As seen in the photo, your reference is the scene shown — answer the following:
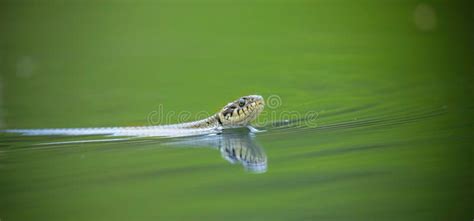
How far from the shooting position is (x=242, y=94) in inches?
605

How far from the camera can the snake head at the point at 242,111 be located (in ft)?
37.2

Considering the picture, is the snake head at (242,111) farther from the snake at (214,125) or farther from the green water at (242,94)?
the green water at (242,94)

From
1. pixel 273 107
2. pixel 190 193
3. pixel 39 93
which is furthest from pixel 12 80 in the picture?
pixel 190 193

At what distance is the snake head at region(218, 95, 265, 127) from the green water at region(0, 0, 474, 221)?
46 cm

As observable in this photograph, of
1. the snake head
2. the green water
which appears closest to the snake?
the snake head

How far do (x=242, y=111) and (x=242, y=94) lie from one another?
3.92m

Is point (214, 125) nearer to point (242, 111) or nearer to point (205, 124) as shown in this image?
point (205, 124)

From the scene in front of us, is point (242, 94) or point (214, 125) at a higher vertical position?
point (242, 94)

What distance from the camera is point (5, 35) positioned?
25469 millimetres

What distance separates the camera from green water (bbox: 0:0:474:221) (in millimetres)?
7430

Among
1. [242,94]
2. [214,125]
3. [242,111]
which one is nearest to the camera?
[242,111]

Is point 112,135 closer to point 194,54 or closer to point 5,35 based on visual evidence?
point 194,54

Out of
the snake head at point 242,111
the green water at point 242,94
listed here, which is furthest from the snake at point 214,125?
the green water at point 242,94

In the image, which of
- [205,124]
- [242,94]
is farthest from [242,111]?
[242,94]
